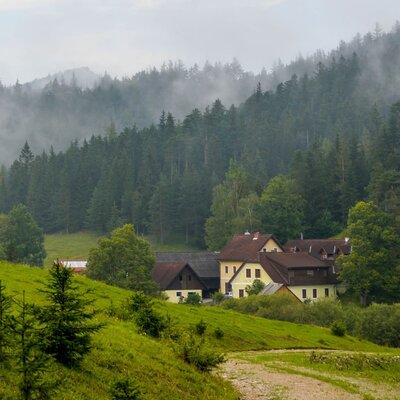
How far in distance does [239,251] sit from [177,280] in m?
11.4

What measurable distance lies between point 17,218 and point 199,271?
29942 millimetres

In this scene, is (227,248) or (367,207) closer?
(367,207)

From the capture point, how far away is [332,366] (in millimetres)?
28406

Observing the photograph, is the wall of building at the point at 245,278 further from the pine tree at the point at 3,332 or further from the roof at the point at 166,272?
the pine tree at the point at 3,332

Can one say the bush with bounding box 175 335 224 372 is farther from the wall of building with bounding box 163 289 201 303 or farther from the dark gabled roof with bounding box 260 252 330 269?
the wall of building with bounding box 163 289 201 303

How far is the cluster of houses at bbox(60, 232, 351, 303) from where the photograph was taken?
9106cm

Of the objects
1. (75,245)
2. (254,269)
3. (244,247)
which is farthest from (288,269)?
(75,245)

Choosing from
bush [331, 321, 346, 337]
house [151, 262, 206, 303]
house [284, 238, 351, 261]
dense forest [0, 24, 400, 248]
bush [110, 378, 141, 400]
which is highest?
dense forest [0, 24, 400, 248]

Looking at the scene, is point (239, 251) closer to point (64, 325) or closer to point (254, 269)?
point (254, 269)

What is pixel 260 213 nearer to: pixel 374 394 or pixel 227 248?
pixel 227 248

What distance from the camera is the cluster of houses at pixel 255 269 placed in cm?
9106

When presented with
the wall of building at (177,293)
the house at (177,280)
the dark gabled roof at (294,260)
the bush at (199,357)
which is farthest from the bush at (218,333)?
the wall of building at (177,293)

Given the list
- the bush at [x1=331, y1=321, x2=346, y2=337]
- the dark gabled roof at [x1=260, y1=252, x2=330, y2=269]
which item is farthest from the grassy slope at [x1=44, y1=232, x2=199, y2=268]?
the bush at [x1=331, y1=321, x2=346, y2=337]

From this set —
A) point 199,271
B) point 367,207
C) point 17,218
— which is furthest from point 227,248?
point 17,218
